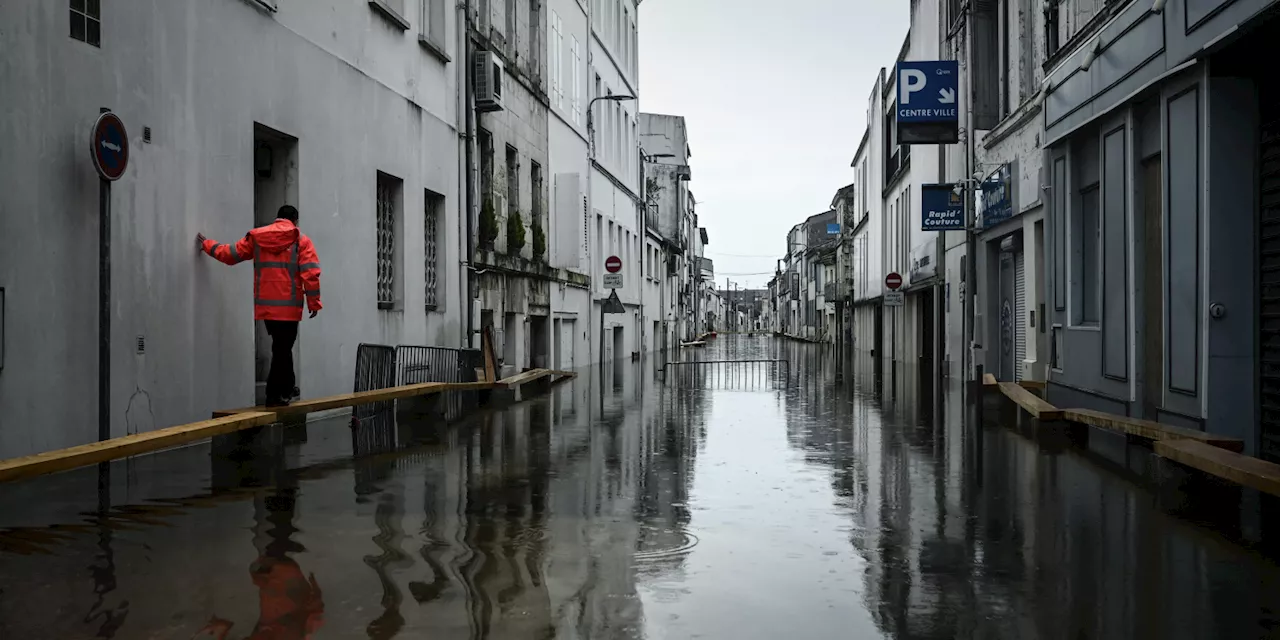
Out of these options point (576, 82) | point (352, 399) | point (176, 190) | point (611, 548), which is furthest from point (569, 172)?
point (611, 548)

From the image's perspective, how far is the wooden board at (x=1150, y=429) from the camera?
7863mm

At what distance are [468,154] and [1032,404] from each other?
10.6 m

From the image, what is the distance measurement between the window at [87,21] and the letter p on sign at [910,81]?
16717mm

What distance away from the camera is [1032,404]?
1207cm

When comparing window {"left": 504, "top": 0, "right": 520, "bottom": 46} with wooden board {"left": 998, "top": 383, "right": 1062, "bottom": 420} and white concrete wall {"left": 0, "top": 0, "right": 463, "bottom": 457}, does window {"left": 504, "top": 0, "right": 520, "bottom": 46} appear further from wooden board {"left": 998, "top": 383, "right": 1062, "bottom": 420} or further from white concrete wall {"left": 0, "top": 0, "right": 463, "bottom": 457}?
wooden board {"left": 998, "top": 383, "right": 1062, "bottom": 420}

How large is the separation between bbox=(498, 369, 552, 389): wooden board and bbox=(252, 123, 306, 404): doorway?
4.34m

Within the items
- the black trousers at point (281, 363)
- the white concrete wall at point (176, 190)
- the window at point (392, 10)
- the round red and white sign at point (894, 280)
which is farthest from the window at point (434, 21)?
the round red and white sign at point (894, 280)

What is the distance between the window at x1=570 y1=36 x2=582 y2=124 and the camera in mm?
29309

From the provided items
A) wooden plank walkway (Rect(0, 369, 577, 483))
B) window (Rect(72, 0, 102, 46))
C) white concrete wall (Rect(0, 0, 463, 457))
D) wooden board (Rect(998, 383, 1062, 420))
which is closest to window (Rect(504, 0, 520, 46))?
white concrete wall (Rect(0, 0, 463, 457))

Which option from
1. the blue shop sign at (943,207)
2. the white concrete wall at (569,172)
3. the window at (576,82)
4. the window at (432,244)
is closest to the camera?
the window at (432,244)

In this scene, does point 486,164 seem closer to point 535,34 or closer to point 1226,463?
point 535,34

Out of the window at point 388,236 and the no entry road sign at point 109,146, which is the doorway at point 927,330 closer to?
the window at point 388,236

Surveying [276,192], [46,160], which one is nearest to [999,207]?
[276,192]

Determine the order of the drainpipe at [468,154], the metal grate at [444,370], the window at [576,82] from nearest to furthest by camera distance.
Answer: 1. the metal grate at [444,370]
2. the drainpipe at [468,154]
3. the window at [576,82]
